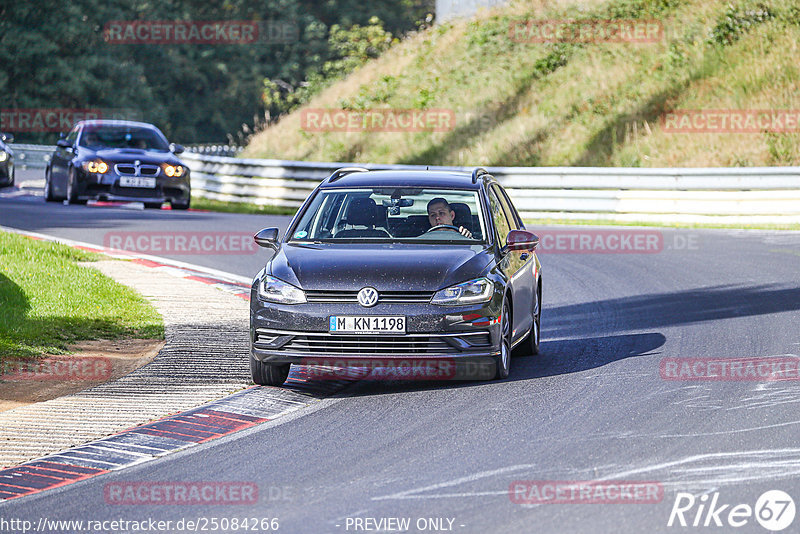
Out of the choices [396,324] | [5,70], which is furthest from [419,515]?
[5,70]

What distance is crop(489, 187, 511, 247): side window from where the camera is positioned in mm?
10906

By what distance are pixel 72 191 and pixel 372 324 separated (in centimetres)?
1822

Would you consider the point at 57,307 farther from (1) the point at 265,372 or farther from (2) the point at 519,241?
(2) the point at 519,241

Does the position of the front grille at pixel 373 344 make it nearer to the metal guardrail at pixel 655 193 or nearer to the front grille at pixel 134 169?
the metal guardrail at pixel 655 193

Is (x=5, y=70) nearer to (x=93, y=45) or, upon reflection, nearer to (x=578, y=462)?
(x=93, y=45)

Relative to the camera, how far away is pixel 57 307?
1352 cm

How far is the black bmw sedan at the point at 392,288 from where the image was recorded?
9531 millimetres

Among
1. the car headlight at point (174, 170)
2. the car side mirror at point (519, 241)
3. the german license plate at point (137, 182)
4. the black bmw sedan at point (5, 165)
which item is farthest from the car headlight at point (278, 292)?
the black bmw sedan at point (5, 165)

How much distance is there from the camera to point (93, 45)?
6862 cm

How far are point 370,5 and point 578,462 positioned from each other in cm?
7560

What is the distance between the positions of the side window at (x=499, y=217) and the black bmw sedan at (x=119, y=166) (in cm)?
1544

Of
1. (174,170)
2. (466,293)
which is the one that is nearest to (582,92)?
(174,170)

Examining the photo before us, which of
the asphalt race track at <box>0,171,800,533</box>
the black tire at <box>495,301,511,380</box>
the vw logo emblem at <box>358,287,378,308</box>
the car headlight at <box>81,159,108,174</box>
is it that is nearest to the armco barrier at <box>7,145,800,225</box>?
the car headlight at <box>81,159,108,174</box>

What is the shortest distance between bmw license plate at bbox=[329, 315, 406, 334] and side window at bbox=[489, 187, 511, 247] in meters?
1.60
